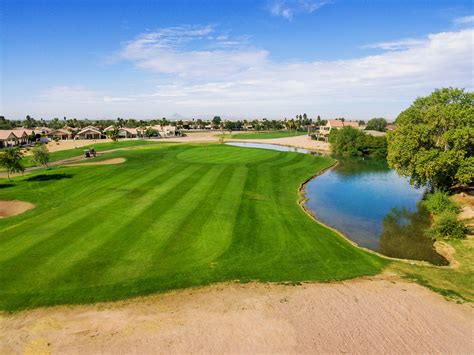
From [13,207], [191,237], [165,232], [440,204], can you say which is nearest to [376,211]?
[440,204]

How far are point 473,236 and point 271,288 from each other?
21.7 metres

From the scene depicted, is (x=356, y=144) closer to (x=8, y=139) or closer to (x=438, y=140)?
(x=438, y=140)

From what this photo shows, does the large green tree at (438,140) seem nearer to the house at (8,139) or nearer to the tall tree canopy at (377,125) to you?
the house at (8,139)

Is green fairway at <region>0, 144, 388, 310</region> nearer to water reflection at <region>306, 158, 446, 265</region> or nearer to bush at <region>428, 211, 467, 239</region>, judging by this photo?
water reflection at <region>306, 158, 446, 265</region>

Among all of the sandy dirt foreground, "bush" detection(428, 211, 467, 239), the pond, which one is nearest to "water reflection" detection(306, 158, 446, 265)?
the pond

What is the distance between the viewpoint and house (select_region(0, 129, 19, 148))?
108 m

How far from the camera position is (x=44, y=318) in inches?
618

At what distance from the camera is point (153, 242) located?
24.6 m

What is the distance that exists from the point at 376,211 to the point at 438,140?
12.0 metres

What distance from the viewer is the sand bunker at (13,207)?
107 ft

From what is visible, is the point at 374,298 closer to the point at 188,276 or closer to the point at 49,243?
the point at 188,276

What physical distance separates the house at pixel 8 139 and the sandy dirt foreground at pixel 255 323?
119 meters

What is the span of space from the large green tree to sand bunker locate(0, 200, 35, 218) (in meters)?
45.5

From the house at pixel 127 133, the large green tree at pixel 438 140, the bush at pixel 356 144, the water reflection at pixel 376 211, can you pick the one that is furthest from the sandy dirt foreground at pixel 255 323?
the house at pixel 127 133
